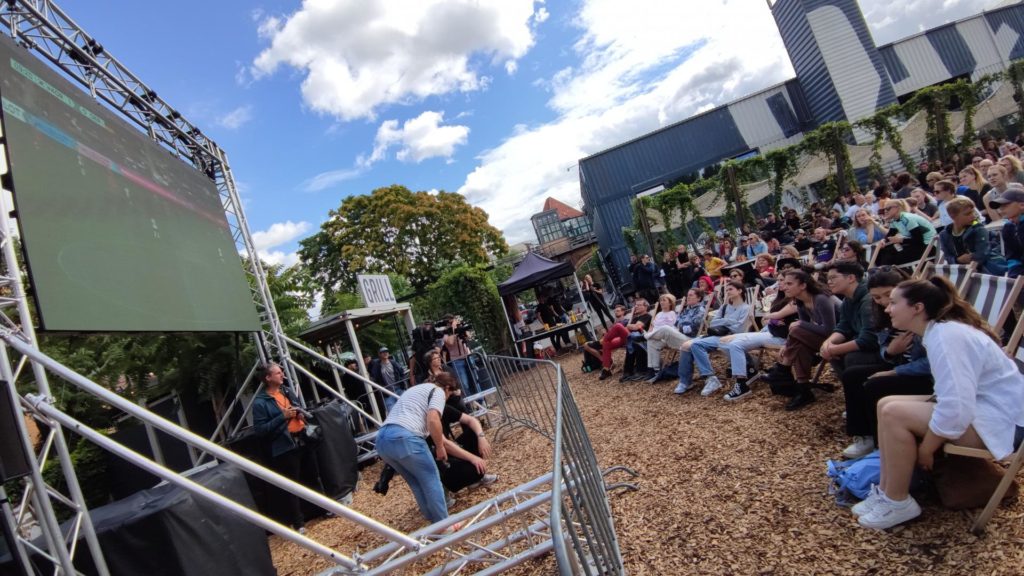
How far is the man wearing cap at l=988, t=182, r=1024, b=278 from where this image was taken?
4188mm

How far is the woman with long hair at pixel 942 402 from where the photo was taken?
7.31 ft

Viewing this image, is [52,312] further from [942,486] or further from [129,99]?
[942,486]

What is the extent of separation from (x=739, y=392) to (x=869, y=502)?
2.64 meters

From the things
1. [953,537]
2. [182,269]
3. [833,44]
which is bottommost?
[953,537]

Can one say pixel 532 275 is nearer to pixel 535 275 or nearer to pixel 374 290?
pixel 535 275

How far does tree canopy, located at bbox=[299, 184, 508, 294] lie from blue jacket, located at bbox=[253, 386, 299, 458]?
71.8ft

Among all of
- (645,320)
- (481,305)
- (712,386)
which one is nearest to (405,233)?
(481,305)

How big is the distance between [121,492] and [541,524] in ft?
19.3

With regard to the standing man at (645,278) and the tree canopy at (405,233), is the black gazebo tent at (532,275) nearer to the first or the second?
the standing man at (645,278)

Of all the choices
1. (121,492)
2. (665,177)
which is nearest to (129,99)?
(121,492)

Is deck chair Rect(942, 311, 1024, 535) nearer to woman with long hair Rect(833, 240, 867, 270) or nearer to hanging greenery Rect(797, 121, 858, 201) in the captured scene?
woman with long hair Rect(833, 240, 867, 270)

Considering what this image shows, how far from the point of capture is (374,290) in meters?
10.3

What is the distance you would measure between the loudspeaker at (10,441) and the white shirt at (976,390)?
4304mm

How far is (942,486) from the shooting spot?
2.48m
